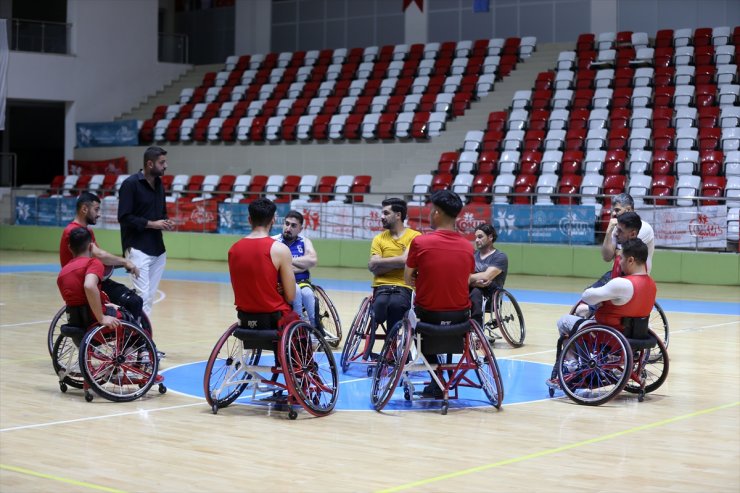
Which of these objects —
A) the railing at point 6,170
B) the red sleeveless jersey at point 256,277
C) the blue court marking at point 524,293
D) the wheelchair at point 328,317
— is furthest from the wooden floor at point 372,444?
the railing at point 6,170

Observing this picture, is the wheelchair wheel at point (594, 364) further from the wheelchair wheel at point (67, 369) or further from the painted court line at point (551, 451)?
the wheelchair wheel at point (67, 369)

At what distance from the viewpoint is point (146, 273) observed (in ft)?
31.3

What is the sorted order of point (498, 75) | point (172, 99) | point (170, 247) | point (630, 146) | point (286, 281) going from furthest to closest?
point (172, 99), point (498, 75), point (170, 247), point (630, 146), point (286, 281)

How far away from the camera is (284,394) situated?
8148mm

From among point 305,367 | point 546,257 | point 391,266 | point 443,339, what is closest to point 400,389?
point 391,266

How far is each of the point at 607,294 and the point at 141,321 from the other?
142 inches

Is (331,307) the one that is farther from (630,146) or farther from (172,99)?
(172,99)

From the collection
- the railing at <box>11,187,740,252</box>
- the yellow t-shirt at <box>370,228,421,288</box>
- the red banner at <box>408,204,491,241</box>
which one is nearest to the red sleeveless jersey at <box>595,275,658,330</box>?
the yellow t-shirt at <box>370,228,421,288</box>

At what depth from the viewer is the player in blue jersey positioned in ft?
32.7

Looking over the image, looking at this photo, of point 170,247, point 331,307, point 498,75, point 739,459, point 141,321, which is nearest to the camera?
point 739,459

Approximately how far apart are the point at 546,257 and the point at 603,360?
11488 mm

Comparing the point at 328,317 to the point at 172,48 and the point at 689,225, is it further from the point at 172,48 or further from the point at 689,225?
the point at 172,48

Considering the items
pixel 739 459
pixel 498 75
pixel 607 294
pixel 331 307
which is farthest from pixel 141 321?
pixel 498 75

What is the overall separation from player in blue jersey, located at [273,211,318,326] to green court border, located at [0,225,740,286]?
30.4 ft
